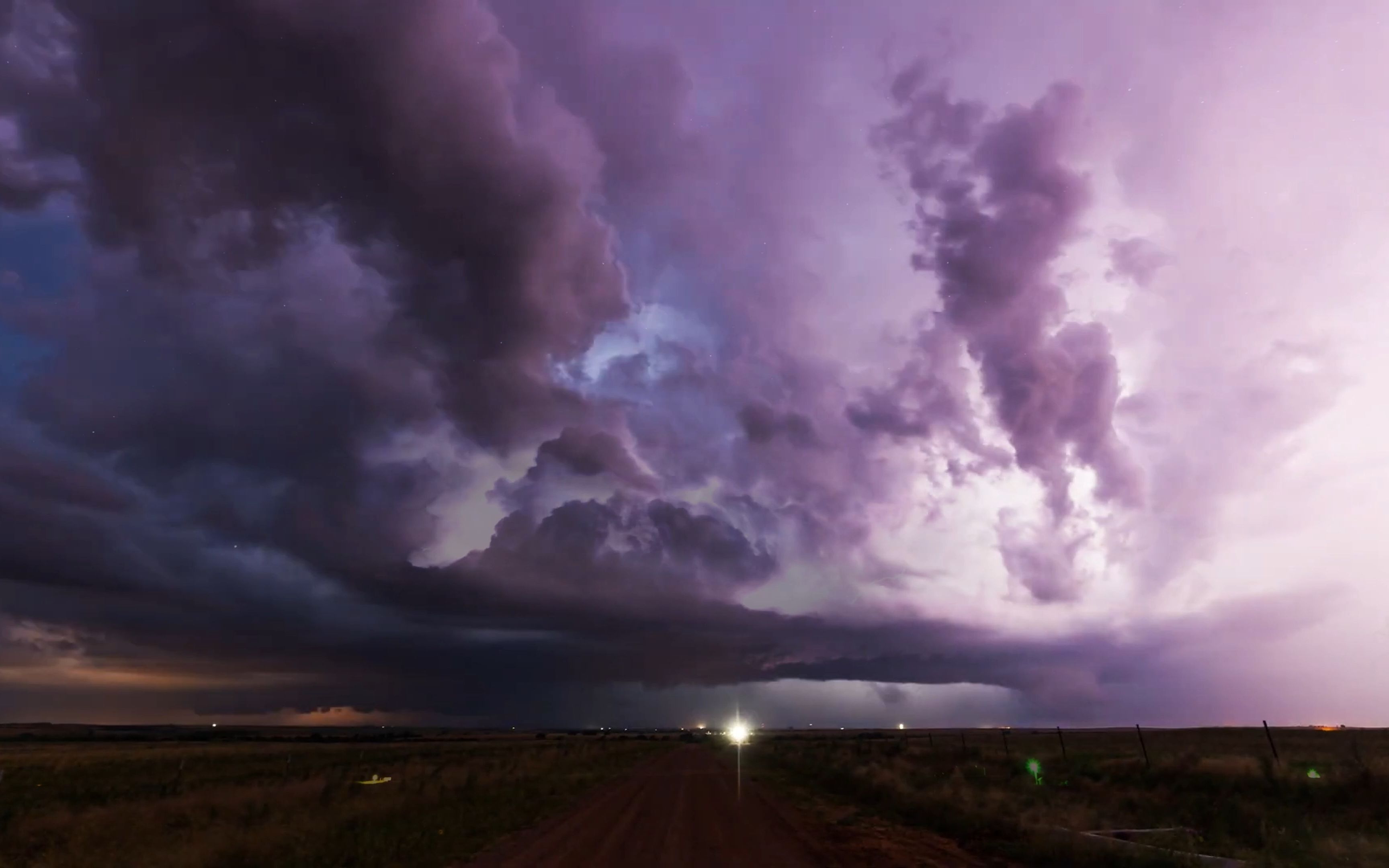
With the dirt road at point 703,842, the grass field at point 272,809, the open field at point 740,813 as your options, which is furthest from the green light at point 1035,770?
the grass field at point 272,809

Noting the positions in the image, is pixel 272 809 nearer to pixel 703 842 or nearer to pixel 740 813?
pixel 740 813

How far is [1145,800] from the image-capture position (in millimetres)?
25578

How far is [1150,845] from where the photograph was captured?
1619cm

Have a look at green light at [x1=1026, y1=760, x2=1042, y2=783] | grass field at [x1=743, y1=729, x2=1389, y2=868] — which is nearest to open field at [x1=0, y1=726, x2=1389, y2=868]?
grass field at [x1=743, y1=729, x2=1389, y2=868]

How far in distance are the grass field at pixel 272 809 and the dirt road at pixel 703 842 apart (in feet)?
5.42

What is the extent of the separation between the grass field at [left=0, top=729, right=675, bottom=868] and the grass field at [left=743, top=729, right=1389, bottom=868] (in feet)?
40.9

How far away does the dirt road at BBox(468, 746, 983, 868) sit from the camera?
53.7 feet

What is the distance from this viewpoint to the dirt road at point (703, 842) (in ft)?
53.7

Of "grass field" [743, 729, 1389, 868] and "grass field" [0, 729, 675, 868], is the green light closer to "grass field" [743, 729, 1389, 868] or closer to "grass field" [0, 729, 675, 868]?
"grass field" [743, 729, 1389, 868]

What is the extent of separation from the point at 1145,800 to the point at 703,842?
16332mm

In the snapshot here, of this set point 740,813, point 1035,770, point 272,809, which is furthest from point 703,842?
point 1035,770

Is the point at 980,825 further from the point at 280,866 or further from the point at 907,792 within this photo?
the point at 280,866

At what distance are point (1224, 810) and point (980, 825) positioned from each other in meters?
6.63

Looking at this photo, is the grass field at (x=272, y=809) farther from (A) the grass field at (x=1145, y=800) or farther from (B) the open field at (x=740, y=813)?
(A) the grass field at (x=1145, y=800)
